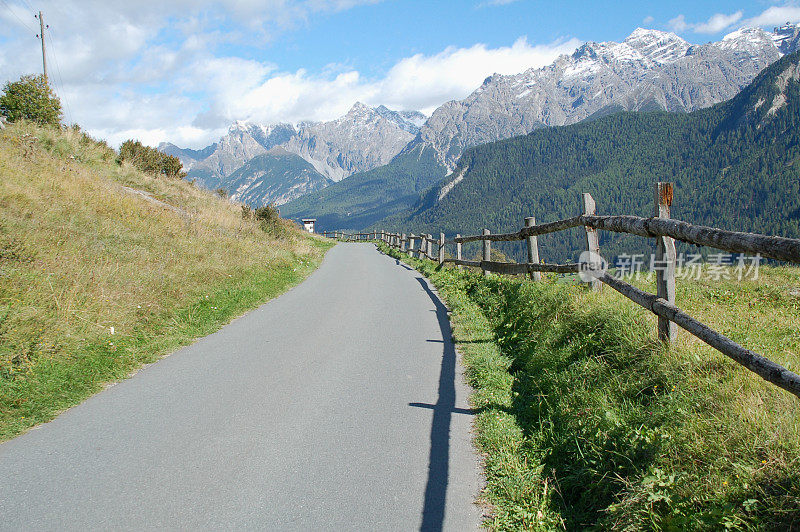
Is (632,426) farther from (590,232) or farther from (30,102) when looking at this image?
(30,102)

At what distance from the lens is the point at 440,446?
4.24 m

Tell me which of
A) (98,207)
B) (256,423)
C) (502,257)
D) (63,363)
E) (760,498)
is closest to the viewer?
(760,498)

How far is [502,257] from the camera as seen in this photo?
1721 inches

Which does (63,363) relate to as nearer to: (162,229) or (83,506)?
(83,506)

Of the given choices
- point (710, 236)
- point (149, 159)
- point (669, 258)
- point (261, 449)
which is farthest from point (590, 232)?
point (149, 159)

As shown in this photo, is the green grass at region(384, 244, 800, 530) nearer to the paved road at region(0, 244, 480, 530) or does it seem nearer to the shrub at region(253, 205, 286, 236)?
the paved road at region(0, 244, 480, 530)

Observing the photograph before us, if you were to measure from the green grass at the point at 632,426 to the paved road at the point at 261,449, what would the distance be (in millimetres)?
406

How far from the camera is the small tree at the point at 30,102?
19.9 metres

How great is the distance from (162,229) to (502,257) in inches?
1337

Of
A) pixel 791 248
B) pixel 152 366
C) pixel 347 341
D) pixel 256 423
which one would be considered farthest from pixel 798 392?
pixel 152 366

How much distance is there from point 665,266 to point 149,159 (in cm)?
2502

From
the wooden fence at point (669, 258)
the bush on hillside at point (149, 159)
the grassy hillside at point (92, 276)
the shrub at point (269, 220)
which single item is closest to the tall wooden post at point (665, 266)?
the wooden fence at point (669, 258)

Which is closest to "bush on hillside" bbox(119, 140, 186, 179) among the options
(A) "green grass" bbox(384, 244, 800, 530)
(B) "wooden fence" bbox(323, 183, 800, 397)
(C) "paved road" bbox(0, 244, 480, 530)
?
(C) "paved road" bbox(0, 244, 480, 530)

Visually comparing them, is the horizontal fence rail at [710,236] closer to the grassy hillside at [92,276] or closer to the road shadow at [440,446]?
the road shadow at [440,446]
